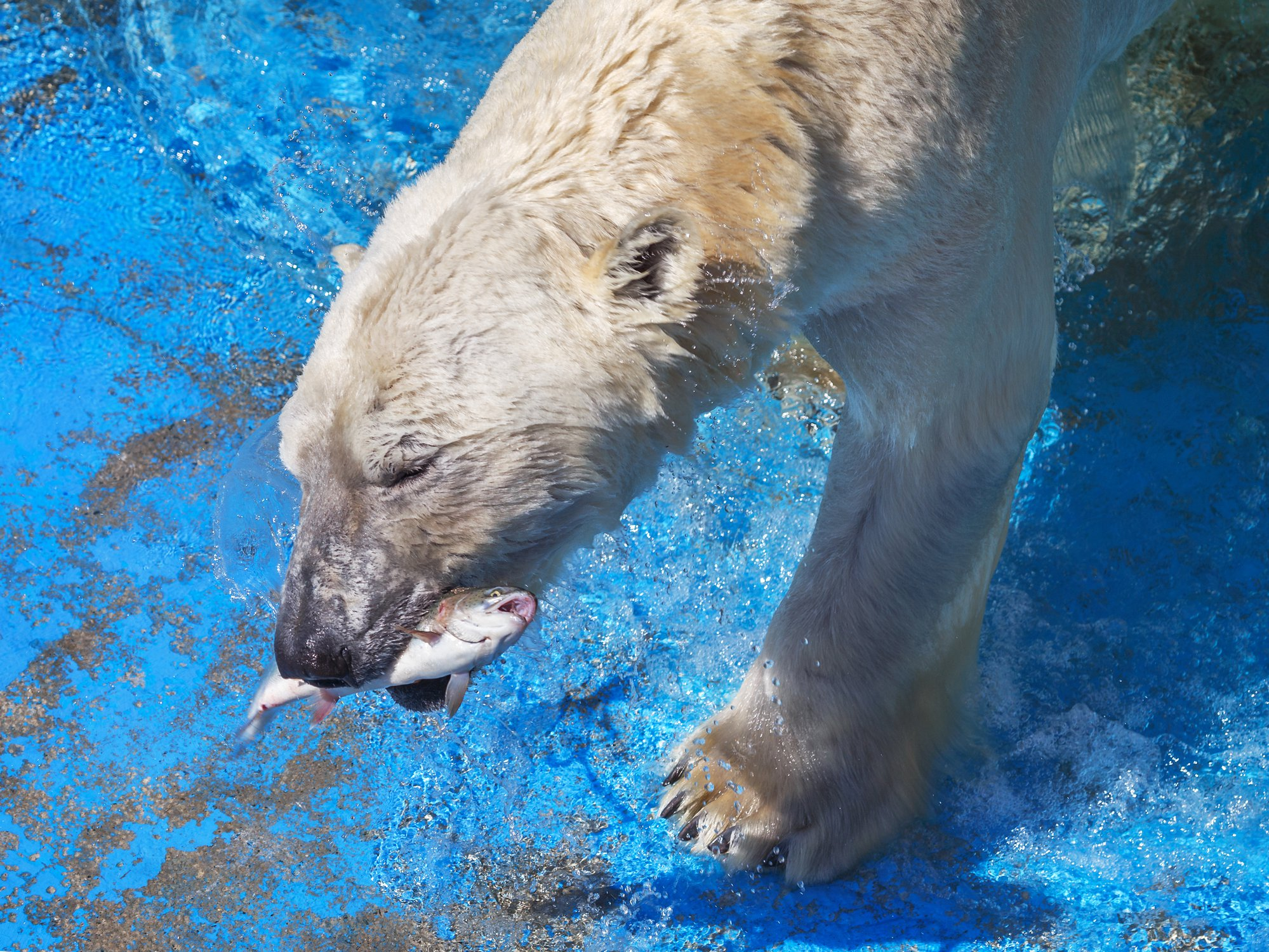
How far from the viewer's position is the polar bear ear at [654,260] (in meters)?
1.61

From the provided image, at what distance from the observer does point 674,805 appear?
280 cm

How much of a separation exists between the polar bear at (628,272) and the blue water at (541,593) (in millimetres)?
950

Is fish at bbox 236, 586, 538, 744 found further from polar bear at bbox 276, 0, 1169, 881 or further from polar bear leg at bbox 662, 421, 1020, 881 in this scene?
polar bear leg at bbox 662, 421, 1020, 881

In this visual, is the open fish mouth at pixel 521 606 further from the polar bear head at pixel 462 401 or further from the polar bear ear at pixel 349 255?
the polar bear ear at pixel 349 255

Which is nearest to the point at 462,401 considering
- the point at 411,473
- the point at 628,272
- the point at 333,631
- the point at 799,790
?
the point at 411,473

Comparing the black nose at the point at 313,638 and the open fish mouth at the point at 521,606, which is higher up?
the open fish mouth at the point at 521,606

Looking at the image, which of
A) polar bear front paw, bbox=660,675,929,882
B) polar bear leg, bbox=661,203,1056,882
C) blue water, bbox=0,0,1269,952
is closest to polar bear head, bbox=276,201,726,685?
polar bear leg, bbox=661,203,1056,882

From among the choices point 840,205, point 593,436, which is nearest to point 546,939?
point 593,436

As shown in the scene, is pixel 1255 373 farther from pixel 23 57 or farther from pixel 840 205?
pixel 23 57

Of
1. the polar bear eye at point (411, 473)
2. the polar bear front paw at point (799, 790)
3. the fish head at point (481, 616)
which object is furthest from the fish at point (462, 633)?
the polar bear front paw at point (799, 790)

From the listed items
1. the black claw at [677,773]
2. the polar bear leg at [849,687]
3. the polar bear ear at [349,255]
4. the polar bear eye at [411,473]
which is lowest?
the black claw at [677,773]

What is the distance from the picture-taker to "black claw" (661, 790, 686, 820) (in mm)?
2791

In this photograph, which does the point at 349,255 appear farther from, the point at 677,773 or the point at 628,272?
the point at 677,773

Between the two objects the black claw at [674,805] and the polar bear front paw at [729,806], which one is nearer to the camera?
the polar bear front paw at [729,806]
